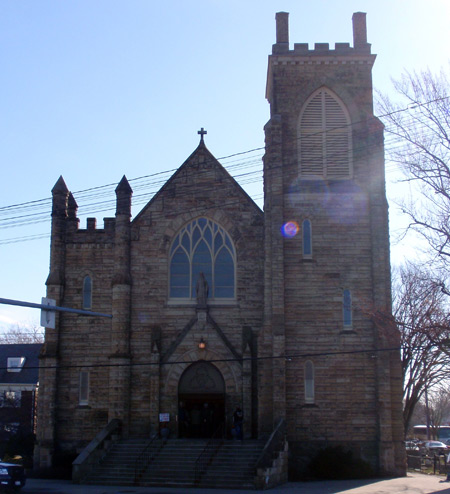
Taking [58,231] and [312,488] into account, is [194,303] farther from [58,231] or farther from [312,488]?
[312,488]

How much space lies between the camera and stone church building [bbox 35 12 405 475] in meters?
27.9

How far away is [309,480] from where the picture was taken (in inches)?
1046

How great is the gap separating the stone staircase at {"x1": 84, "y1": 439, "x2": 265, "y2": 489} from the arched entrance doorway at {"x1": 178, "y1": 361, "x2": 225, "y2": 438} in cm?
171

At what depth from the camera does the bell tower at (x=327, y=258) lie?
90.6 feet

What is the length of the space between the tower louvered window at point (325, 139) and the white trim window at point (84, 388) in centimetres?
1239

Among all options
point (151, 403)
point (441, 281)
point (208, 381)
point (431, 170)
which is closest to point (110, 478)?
point (151, 403)

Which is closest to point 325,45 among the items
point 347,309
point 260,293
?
point 260,293

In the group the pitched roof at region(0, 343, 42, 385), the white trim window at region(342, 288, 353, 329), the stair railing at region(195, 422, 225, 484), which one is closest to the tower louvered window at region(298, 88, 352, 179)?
the white trim window at region(342, 288, 353, 329)

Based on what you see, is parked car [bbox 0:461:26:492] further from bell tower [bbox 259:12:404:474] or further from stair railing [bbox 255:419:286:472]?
bell tower [bbox 259:12:404:474]

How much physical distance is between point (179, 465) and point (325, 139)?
1442 centimetres

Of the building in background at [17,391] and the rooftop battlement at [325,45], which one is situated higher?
the rooftop battlement at [325,45]

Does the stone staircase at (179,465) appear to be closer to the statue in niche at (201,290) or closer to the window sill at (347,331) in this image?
the window sill at (347,331)

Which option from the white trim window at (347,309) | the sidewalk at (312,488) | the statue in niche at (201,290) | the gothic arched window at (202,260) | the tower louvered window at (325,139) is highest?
the tower louvered window at (325,139)

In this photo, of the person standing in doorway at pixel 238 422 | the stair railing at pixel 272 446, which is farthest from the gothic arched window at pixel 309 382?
the person standing in doorway at pixel 238 422
